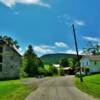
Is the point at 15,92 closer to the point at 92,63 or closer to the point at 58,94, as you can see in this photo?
the point at 58,94

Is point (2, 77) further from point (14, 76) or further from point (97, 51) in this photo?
point (97, 51)

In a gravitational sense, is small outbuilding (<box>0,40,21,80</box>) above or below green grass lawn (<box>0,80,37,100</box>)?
above

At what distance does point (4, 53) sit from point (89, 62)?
3429 centimetres

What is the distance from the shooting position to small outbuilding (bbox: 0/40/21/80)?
109 m

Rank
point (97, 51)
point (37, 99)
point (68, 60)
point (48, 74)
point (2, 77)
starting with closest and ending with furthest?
point (37, 99) < point (2, 77) < point (48, 74) < point (97, 51) < point (68, 60)

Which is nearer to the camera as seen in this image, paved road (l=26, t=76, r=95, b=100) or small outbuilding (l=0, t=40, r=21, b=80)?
paved road (l=26, t=76, r=95, b=100)

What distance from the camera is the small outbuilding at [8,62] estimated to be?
359 feet

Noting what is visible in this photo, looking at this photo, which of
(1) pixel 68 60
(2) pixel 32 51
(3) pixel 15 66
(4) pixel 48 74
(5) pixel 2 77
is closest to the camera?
(5) pixel 2 77

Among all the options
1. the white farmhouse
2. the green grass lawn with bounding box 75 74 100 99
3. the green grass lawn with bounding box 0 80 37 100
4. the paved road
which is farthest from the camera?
the white farmhouse

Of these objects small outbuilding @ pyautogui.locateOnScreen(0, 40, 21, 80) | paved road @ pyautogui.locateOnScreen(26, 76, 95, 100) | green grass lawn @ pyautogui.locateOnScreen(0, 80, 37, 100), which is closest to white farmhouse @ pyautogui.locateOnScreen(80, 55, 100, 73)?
small outbuilding @ pyautogui.locateOnScreen(0, 40, 21, 80)

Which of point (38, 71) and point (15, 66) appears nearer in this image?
point (15, 66)

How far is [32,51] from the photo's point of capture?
494ft

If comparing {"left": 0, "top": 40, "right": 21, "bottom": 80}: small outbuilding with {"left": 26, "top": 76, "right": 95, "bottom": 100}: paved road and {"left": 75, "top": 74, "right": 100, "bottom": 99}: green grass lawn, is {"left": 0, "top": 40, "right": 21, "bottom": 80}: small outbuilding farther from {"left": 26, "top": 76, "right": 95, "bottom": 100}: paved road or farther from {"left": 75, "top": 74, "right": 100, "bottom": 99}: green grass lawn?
{"left": 26, "top": 76, "right": 95, "bottom": 100}: paved road

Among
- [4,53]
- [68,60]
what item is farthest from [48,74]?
[68,60]
